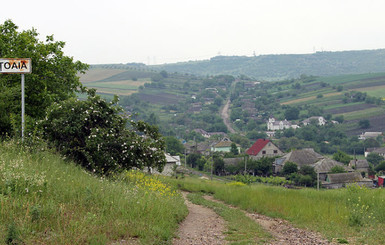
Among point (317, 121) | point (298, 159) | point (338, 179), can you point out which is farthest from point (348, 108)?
point (338, 179)

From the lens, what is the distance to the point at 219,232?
9438mm

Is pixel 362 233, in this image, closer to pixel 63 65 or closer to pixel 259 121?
pixel 63 65

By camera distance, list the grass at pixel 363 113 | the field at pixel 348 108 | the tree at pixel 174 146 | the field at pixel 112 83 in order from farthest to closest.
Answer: the field at pixel 112 83, the field at pixel 348 108, the grass at pixel 363 113, the tree at pixel 174 146

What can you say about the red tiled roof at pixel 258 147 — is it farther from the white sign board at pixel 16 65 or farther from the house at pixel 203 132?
the white sign board at pixel 16 65

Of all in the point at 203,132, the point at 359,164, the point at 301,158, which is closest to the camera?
the point at 301,158

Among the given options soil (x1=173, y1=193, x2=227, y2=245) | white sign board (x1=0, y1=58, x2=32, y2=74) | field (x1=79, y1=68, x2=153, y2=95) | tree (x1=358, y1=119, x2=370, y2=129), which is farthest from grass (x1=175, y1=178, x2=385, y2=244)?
field (x1=79, y1=68, x2=153, y2=95)

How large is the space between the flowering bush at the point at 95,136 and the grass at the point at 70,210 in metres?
2.55

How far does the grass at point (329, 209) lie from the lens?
9641 millimetres

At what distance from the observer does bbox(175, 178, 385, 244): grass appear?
380 inches

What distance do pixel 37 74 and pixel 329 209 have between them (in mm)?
13956

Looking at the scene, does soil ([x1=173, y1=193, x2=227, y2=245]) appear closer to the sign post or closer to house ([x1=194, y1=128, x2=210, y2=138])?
the sign post

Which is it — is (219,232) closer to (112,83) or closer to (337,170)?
(337,170)

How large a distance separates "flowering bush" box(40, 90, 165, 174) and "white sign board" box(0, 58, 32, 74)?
5.06 ft

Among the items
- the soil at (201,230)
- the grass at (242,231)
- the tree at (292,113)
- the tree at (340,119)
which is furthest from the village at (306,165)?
the tree at (292,113)
